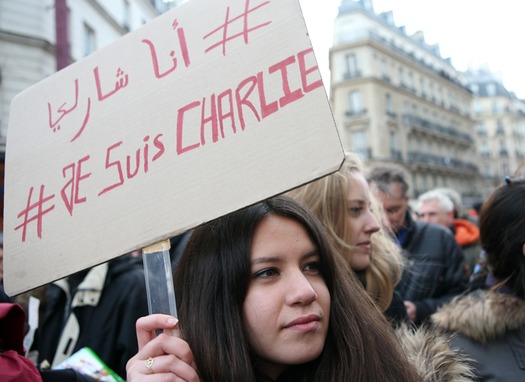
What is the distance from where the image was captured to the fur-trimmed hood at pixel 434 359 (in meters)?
1.41

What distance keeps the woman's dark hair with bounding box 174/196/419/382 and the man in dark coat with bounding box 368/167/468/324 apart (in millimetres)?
1501

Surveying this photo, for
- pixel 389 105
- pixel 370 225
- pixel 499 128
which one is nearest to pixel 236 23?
pixel 370 225

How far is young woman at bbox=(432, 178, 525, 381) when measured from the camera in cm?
177

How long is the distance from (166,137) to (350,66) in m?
34.3

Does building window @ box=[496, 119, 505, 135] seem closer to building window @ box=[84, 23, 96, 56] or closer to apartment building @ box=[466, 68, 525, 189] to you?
apartment building @ box=[466, 68, 525, 189]

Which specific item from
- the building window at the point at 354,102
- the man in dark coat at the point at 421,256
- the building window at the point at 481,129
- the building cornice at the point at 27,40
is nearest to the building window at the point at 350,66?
the building window at the point at 354,102

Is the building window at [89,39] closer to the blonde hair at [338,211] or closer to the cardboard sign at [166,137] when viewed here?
the blonde hair at [338,211]

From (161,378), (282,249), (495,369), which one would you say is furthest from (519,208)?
(161,378)

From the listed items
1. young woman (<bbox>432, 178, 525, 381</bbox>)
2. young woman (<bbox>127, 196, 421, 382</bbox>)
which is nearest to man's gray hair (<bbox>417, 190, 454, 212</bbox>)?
young woman (<bbox>432, 178, 525, 381</bbox>)

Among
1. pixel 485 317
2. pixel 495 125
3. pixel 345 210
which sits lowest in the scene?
pixel 485 317

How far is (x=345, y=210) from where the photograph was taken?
209 centimetres

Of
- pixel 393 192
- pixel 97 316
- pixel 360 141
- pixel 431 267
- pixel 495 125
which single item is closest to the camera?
pixel 97 316

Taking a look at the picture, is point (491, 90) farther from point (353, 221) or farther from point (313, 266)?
point (313, 266)

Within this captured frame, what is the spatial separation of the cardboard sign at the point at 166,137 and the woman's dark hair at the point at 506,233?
48.7 inches
